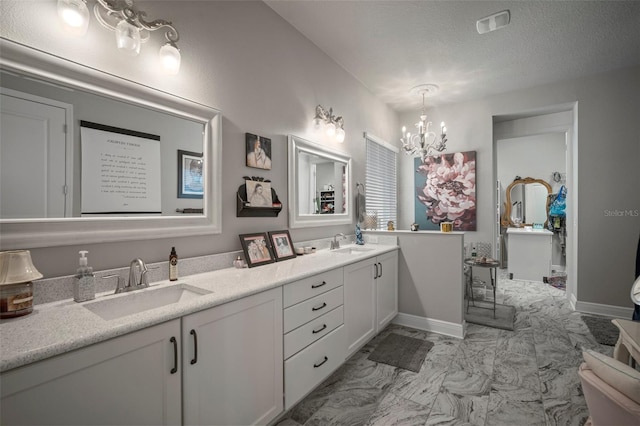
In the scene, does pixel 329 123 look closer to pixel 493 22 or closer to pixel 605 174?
pixel 493 22

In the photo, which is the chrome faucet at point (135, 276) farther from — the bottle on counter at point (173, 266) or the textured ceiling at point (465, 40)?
the textured ceiling at point (465, 40)

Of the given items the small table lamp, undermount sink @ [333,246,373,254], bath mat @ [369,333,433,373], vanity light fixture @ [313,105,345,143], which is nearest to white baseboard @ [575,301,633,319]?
bath mat @ [369,333,433,373]

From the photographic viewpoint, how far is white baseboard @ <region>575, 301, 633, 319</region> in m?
3.45

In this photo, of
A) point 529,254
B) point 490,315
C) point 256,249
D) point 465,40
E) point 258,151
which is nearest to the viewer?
point 256,249

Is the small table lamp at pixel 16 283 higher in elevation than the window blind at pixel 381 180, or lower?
lower

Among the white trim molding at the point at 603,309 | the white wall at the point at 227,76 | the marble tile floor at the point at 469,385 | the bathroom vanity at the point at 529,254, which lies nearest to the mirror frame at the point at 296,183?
the white wall at the point at 227,76

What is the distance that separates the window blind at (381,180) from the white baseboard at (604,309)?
2619 millimetres

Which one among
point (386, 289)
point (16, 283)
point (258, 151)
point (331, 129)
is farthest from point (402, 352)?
point (16, 283)

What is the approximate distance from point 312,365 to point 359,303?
0.75 meters

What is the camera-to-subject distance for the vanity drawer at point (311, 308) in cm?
173

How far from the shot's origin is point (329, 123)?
3.05 meters

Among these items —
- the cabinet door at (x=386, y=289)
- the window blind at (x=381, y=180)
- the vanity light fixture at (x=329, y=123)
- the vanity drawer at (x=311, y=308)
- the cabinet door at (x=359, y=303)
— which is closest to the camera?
the vanity drawer at (x=311, y=308)

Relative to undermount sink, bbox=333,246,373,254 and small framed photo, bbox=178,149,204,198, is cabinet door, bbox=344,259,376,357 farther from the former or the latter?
small framed photo, bbox=178,149,204,198

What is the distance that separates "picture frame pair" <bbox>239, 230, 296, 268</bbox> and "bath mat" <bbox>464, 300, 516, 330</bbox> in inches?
98.4
